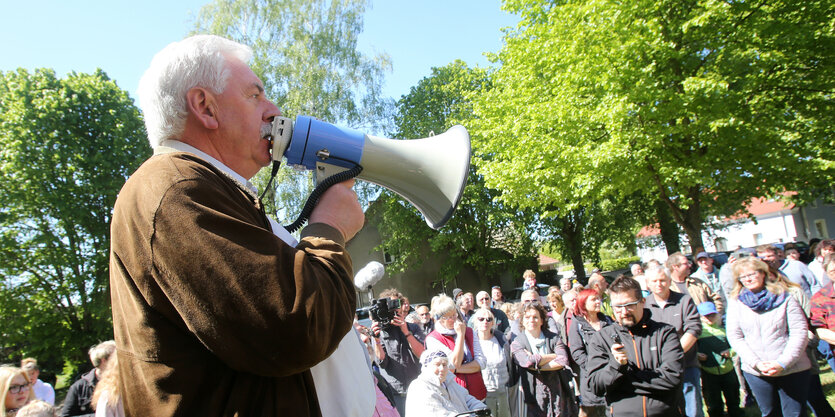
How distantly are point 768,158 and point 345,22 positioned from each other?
14.9 meters

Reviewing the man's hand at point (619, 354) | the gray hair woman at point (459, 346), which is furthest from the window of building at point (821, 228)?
the man's hand at point (619, 354)

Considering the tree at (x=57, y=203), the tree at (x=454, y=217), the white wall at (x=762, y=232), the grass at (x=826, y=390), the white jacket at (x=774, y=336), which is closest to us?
the white jacket at (x=774, y=336)

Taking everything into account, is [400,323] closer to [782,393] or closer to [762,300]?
[762,300]

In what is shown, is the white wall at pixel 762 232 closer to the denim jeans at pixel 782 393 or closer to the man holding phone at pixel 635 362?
the denim jeans at pixel 782 393

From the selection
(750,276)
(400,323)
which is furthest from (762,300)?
(400,323)

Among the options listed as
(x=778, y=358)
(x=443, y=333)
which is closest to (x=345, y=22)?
(x=443, y=333)

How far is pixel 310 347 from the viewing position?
0.92 m

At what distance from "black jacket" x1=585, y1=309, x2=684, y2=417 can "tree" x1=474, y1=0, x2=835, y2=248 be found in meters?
8.03

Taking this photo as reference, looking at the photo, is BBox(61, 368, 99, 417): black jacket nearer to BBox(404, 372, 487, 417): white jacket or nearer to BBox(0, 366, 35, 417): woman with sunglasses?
BBox(0, 366, 35, 417): woman with sunglasses

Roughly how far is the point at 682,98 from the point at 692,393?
25.8 feet

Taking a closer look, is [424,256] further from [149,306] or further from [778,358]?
[149,306]

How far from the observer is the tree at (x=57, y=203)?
17.0 meters

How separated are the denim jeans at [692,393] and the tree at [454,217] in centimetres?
1681

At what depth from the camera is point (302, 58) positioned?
717 inches
